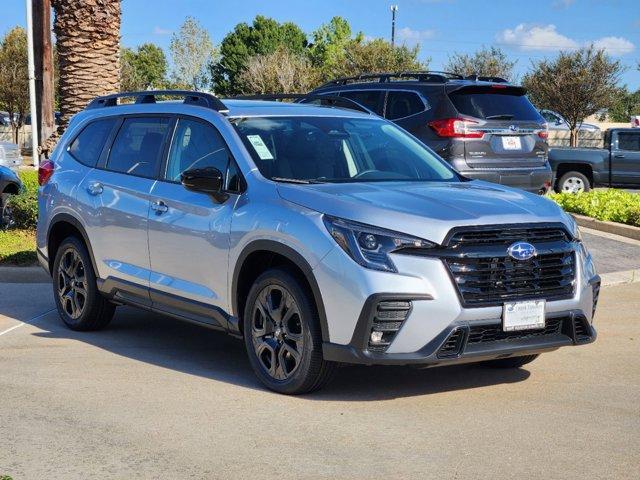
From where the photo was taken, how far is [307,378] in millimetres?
6191

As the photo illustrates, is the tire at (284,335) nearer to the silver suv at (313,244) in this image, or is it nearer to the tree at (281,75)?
the silver suv at (313,244)

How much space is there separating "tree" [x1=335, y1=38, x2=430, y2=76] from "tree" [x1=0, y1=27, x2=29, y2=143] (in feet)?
54.0

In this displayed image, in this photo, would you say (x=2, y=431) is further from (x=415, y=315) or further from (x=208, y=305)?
(x=415, y=315)

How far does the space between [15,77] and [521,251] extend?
48.3m

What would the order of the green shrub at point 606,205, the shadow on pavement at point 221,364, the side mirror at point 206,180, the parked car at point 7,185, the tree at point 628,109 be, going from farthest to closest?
the tree at point 628,109 → the green shrub at point 606,205 → the parked car at point 7,185 → the side mirror at point 206,180 → the shadow on pavement at point 221,364

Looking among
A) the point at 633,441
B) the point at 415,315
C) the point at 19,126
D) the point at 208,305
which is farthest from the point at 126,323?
the point at 19,126

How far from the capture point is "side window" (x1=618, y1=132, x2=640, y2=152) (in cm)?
2447

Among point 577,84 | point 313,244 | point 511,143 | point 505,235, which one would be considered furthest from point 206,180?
point 577,84

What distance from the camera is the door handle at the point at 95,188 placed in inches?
318

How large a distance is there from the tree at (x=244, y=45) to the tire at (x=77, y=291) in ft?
283

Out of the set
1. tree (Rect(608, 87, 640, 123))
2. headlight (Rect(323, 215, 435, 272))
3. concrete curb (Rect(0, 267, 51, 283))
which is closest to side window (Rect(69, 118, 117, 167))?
concrete curb (Rect(0, 267, 51, 283))

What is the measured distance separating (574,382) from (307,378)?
5.89ft

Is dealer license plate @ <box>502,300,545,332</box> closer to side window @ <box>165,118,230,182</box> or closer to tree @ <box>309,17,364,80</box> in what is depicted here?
side window @ <box>165,118,230,182</box>

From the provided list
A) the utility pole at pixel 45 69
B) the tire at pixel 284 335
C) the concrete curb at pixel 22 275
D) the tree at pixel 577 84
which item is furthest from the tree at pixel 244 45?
the tire at pixel 284 335
